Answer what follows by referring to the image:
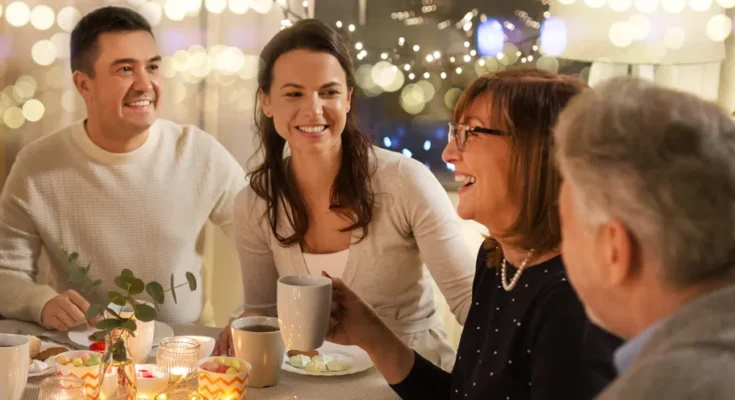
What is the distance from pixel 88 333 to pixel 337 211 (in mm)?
649

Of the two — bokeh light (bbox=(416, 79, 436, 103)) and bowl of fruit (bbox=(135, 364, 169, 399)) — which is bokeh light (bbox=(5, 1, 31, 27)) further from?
bowl of fruit (bbox=(135, 364, 169, 399))

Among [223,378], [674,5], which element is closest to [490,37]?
[674,5]

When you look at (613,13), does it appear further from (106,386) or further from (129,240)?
(106,386)

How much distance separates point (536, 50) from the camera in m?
2.87

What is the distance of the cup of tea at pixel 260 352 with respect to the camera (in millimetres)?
1406

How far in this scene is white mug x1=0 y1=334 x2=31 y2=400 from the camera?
123 centimetres

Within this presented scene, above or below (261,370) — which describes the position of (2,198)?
above

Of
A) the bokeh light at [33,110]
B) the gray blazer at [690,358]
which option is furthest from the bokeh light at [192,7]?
the gray blazer at [690,358]

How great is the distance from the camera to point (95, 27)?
228 cm

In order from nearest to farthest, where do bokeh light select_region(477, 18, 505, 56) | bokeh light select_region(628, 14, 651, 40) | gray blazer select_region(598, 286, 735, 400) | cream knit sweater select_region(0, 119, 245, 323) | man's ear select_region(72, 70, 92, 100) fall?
1. gray blazer select_region(598, 286, 735, 400)
2. cream knit sweater select_region(0, 119, 245, 323)
3. man's ear select_region(72, 70, 92, 100)
4. bokeh light select_region(628, 14, 651, 40)
5. bokeh light select_region(477, 18, 505, 56)

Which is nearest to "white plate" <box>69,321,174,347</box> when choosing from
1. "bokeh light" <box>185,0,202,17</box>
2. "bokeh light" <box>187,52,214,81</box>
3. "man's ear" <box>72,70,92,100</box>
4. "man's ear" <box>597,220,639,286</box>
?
"man's ear" <box>72,70,92,100</box>

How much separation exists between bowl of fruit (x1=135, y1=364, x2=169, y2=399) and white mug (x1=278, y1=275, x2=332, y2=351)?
0.23 meters

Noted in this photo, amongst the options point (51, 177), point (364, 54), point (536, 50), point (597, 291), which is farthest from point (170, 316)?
point (597, 291)

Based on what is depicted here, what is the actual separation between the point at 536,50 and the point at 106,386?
208cm
